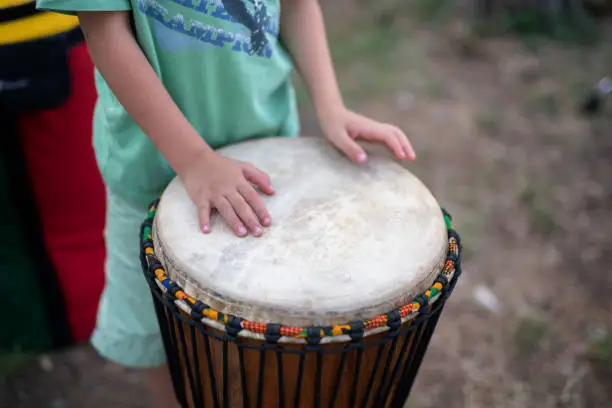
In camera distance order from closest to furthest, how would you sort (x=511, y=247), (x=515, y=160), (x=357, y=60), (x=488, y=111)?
(x=511, y=247)
(x=515, y=160)
(x=488, y=111)
(x=357, y=60)

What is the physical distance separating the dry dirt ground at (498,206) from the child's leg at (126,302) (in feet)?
1.16

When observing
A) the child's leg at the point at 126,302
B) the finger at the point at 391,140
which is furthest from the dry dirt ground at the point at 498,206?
the finger at the point at 391,140

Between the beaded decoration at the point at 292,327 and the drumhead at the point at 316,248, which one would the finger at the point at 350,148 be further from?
the beaded decoration at the point at 292,327

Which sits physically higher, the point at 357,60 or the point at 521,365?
the point at 357,60

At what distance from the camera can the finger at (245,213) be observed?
91 centimetres

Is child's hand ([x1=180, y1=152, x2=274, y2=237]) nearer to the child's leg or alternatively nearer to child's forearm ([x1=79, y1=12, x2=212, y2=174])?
child's forearm ([x1=79, y1=12, x2=212, y2=174])

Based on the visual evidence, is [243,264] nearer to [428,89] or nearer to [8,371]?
[8,371]

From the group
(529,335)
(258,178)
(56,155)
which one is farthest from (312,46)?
(529,335)

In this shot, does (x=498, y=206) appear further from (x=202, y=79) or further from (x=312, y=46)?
(x=202, y=79)

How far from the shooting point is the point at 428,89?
2.92 meters

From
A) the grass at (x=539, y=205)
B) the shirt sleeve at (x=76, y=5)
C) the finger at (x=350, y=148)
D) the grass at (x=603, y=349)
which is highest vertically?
the shirt sleeve at (x=76, y=5)

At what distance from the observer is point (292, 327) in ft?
2.74

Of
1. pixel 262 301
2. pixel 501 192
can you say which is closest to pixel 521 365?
pixel 501 192

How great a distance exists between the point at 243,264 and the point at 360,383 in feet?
1.00
